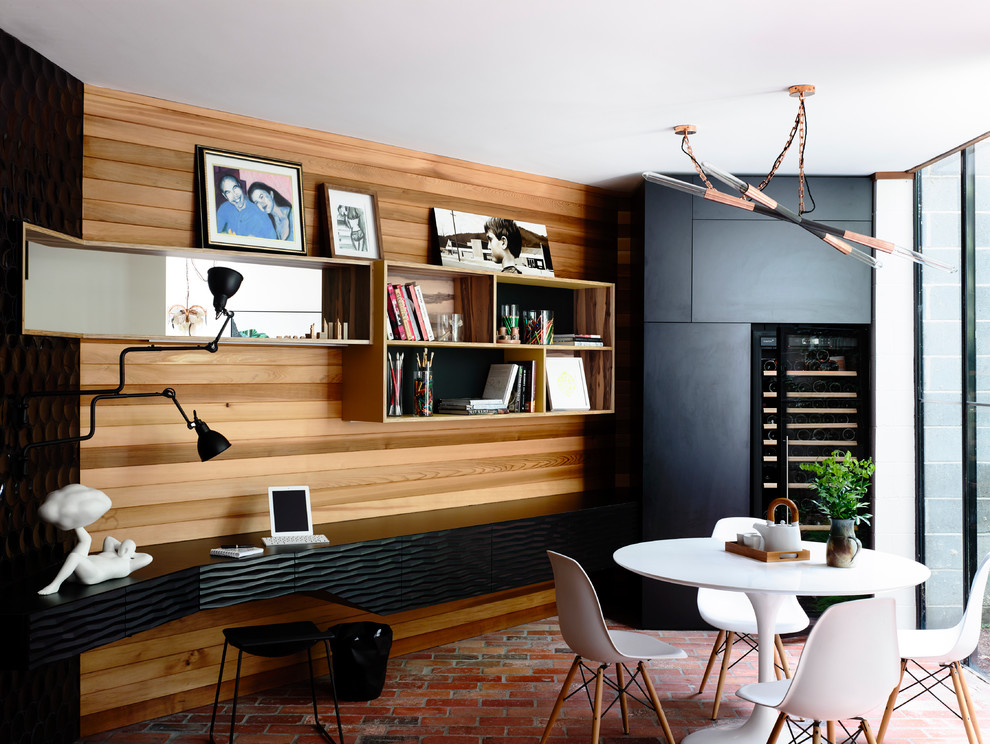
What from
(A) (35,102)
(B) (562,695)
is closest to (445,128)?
(A) (35,102)

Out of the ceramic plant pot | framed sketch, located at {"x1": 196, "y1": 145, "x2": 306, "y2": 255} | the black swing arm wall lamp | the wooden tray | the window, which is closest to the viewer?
the black swing arm wall lamp

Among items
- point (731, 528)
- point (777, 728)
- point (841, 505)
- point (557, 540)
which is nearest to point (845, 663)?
point (777, 728)

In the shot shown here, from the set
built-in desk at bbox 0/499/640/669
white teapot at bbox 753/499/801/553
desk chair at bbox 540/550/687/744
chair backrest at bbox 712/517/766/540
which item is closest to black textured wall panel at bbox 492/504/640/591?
built-in desk at bbox 0/499/640/669

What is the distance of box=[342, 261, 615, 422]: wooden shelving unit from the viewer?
4.14 m

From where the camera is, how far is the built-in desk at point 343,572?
9.23 feet

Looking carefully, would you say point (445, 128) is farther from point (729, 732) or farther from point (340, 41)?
point (729, 732)

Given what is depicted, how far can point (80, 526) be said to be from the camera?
3.02m

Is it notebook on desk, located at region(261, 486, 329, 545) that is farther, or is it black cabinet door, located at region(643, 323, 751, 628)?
black cabinet door, located at region(643, 323, 751, 628)

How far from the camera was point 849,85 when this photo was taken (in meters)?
3.45

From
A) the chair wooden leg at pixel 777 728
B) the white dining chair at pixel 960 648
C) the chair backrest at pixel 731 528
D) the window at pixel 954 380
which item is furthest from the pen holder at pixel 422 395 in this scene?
the window at pixel 954 380

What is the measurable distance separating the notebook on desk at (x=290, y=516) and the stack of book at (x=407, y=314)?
892 mm

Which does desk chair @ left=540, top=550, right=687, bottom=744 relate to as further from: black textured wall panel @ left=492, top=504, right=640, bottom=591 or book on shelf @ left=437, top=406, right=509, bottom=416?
book on shelf @ left=437, top=406, right=509, bottom=416

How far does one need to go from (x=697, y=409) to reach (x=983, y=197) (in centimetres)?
184

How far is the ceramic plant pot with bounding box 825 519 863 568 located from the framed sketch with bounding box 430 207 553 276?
2250 millimetres
